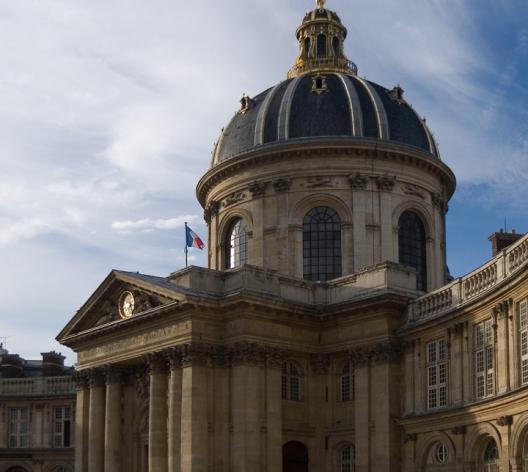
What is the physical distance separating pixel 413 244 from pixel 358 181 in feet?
15.9

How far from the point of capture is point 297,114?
59.6m

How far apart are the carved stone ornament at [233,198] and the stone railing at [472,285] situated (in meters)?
14.9

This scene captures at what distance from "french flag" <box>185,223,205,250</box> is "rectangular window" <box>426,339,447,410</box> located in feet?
53.1

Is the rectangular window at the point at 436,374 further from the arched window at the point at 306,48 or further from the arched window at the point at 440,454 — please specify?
the arched window at the point at 306,48

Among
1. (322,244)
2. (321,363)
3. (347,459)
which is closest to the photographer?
(347,459)

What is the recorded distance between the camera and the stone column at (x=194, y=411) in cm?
4731

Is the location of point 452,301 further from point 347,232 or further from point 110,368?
point 110,368

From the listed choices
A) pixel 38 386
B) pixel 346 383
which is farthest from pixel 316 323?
pixel 38 386

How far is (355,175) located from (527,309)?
2006cm

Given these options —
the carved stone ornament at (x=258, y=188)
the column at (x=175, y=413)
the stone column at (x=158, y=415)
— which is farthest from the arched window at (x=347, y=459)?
the carved stone ornament at (x=258, y=188)

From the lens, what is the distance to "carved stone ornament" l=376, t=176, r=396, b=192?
5744 cm

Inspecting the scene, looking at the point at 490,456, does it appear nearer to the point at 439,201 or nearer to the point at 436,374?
the point at 436,374

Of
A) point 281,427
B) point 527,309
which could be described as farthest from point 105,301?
point 527,309

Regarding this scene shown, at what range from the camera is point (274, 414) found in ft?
159
